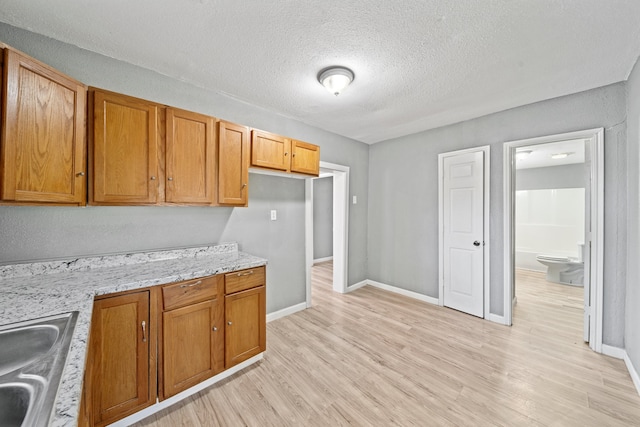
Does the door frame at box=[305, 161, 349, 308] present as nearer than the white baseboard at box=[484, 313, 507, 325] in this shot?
No

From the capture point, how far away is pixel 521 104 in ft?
9.15

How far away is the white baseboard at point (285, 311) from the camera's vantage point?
120 inches

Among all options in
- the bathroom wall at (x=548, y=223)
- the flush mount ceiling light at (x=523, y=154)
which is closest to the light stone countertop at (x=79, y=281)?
the flush mount ceiling light at (x=523, y=154)

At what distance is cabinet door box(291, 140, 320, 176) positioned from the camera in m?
2.79

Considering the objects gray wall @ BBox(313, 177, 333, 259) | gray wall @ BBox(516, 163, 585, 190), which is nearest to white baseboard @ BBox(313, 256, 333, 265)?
gray wall @ BBox(313, 177, 333, 259)

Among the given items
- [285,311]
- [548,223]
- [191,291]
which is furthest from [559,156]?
[191,291]

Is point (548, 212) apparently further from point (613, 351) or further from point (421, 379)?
point (421, 379)

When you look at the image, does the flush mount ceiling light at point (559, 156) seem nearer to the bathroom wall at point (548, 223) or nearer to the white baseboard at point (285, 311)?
the bathroom wall at point (548, 223)

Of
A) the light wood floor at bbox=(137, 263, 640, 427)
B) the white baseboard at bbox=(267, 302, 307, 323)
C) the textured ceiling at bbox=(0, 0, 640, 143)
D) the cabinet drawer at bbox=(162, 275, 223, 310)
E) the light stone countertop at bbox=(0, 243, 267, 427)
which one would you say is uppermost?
the textured ceiling at bbox=(0, 0, 640, 143)

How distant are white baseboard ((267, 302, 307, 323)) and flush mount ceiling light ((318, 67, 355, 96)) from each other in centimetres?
254

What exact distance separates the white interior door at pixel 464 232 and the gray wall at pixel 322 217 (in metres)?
3.41

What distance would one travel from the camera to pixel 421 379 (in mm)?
2020

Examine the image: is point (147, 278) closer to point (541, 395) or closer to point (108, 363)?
point (108, 363)

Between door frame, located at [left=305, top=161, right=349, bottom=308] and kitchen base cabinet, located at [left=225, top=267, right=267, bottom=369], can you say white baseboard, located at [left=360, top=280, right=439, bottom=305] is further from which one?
kitchen base cabinet, located at [left=225, top=267, right=267, bottom=369]
